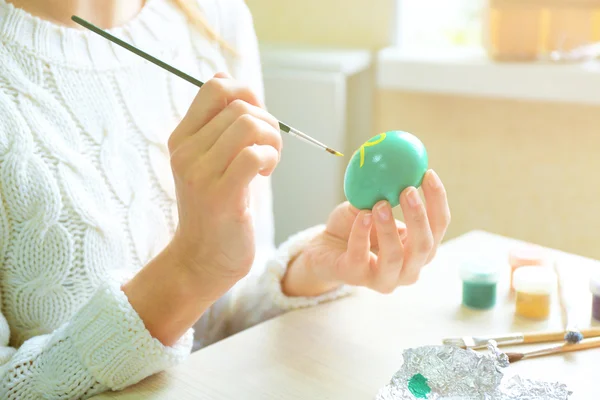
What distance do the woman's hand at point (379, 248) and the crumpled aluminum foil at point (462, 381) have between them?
0.13m

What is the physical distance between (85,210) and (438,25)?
151cm

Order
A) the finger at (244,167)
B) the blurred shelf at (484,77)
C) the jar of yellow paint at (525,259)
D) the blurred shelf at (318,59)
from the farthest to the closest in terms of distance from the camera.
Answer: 1. the blurred shelf at (318,59)
2. the blurred shelf at (484,77)
3. the jar of yellow paint at (525,259)
4. the finger at (244,167)

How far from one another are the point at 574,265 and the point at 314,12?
1.36 metres

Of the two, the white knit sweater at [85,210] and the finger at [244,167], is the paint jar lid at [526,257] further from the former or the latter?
the finger at [244,167]

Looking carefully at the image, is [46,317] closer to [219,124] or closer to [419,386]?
[219,124]

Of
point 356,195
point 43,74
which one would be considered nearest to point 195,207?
point 356,195

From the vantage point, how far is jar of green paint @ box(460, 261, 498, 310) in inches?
36.2

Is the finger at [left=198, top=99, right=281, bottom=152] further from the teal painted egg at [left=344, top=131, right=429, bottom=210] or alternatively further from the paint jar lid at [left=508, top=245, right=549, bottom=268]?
the paint jar lid at [left=508, top=245, right=549, bottom=268]

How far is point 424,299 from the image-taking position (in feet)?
3.14

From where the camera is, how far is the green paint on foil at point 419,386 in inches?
27.4

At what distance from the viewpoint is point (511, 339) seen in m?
0.82

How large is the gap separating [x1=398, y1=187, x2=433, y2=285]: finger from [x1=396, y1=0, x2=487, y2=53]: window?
1335mm

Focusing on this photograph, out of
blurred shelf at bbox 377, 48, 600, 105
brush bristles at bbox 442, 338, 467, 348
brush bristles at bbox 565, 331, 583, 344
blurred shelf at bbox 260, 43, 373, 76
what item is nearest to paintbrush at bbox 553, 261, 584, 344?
brush bristles at bbox 565, 331, 583, 344

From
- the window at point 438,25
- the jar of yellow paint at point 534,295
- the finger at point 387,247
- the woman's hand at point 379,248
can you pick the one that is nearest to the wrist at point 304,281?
the woman's hand at point 379,248
